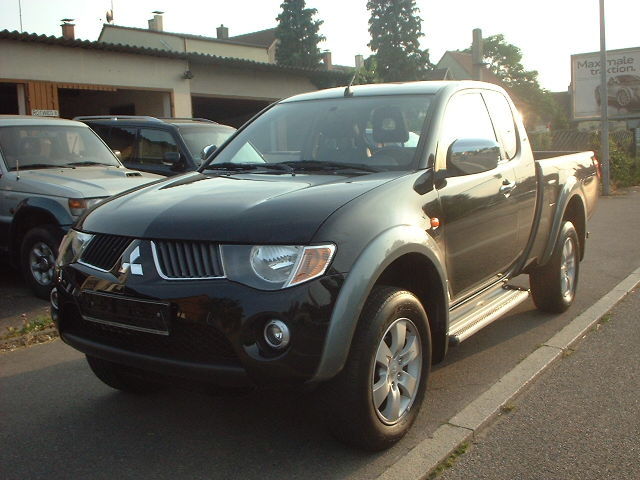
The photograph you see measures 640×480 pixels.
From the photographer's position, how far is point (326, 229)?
10.5ft

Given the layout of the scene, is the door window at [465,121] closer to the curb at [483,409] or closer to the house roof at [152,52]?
the curb at [483,409]

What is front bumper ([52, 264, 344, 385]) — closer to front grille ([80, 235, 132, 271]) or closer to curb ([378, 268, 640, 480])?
front grille ([80, 235, 132, 271])

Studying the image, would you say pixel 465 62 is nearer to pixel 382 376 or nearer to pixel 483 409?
pixel 483 409

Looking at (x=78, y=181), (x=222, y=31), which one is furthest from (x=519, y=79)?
(x=78, y=181)

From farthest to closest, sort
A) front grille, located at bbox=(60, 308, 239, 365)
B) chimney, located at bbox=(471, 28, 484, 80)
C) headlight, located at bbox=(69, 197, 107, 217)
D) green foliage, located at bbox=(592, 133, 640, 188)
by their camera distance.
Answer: green foliage, located at bbox=(592, 133, 640, 188)
chimney, located at bbox=(471, 28, 484, 80)
headlight, located at bbox=(69, 197, 107, 217)
front grille, located at bbox=(60, 308, 239, 365)

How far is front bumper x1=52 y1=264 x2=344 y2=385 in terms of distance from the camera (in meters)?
3.03

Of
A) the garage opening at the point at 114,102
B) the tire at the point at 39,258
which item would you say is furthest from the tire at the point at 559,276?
the garage opening at the point at 114,102

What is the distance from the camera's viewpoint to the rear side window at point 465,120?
14.6 ft

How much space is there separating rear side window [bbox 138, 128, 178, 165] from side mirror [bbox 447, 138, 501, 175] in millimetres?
6689

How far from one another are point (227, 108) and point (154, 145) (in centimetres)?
1633

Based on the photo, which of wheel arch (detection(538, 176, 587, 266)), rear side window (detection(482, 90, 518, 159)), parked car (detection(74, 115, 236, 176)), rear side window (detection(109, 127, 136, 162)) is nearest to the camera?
rear side window (detection(482, 90, 518, 159))

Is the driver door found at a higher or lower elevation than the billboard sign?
lower

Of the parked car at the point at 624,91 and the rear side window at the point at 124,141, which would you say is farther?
the parked car at the point at 624,91

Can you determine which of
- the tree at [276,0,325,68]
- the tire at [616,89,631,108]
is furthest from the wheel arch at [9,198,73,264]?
the tree at [276,0,325,68]
